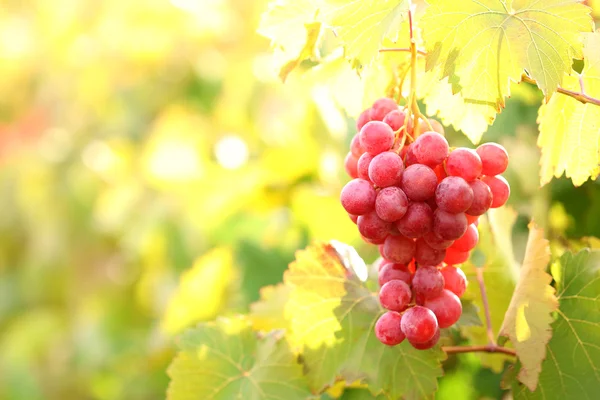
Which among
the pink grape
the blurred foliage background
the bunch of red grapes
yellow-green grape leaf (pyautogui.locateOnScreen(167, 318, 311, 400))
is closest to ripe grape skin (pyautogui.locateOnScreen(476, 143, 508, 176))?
the bunch of red grapes

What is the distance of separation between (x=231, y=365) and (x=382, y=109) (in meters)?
0.32

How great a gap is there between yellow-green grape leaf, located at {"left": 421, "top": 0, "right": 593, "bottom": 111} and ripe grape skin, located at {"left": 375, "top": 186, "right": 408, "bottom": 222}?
9 centimetres

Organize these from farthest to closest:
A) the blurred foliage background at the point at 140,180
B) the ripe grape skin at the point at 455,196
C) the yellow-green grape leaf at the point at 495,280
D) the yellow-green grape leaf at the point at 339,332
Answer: the blurred foliage background at the point at 140,180, the yellow-green grape leaf at the point at 495,280, the yellow-green grape leaf at the point at 339,332, the ripe grape skin at the point at 455,196

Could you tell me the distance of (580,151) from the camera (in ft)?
2.15

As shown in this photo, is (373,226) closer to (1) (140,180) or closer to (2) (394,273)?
(2) (394,273)

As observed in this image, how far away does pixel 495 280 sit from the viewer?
2.58ft

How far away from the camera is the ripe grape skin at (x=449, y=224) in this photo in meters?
0.58

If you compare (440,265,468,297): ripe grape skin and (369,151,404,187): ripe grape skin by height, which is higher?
(369,151,404,187): ripe grape skin

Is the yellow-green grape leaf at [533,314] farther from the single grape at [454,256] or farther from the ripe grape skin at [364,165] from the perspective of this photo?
the ripe grape skin at [364,165]

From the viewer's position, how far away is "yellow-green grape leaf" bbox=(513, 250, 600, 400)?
645mm

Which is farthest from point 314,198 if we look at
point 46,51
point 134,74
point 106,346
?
point 46,51

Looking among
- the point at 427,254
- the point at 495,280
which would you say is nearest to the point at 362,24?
the point at 427,254

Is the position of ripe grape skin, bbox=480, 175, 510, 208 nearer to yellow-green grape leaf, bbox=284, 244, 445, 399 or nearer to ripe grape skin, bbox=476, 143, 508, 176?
ripe grape skin, bbox=476, 143, 508, 176

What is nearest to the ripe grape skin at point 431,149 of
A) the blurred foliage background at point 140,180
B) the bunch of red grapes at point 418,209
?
the bunch of red grapes at point 418,209
